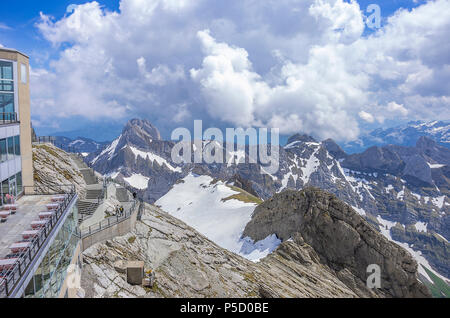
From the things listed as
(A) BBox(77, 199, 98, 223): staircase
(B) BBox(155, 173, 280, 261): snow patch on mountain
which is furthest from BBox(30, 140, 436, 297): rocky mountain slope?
(B) BBox(155, 173, 280, 261): snow patch on mountain

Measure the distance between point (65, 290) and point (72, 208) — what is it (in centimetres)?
655

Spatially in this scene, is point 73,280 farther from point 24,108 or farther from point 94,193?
point 94,193

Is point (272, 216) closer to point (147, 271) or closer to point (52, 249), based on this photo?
point (147, 271)

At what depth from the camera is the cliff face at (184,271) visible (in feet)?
69.5

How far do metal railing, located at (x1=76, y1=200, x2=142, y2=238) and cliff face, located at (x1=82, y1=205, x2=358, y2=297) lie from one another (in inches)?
51.9

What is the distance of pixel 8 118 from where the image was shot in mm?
23750

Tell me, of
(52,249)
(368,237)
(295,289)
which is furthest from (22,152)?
(368,237)

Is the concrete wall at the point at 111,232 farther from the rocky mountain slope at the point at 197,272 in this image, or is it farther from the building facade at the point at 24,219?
the building facade at the point at 24,219

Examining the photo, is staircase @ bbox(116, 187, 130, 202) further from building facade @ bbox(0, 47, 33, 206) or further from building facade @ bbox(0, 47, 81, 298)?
building facade @ bbox(0, 47, 33, 206)

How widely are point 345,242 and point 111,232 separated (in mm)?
43231

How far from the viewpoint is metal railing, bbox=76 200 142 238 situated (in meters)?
22.9

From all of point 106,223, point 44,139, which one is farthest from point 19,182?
point 44,139

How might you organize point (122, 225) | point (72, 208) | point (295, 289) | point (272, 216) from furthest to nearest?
point (272, 216) → point (295, 289) → point (122, 225) → point (72, 208)

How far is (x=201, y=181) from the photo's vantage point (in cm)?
18050
